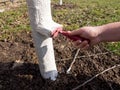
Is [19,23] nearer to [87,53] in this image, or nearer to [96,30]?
[87,53]

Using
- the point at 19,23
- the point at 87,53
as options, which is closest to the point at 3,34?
the point at 19,23

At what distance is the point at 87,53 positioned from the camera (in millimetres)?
3348

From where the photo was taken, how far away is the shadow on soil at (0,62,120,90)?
2.78 meters

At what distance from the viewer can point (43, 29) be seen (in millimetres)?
2504

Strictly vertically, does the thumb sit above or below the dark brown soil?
above

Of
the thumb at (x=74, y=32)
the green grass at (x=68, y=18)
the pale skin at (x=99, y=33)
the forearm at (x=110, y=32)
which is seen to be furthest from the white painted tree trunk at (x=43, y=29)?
the green grass at (x=68, y=18)

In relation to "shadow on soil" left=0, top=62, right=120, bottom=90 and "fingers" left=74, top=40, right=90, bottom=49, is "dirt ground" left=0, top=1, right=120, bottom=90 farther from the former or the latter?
"fingers" left=74, top=40, right=90, bottom=49

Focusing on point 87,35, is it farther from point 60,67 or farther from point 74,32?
point 60,67

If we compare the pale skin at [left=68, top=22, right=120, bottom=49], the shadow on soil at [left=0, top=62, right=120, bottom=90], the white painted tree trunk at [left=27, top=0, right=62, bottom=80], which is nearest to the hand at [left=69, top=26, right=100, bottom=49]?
the pale skin at [left=68, top=22, right=120, bottom=49]

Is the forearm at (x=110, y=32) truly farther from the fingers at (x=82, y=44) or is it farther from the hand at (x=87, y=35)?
the fingers at (x=82, y=44)

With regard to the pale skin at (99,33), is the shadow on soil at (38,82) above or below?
below

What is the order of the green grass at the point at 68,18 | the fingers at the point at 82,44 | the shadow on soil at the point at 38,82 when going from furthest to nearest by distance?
the green grass at the point at 68,18 < the shadow on soil at the point at 38,82 < the fingers at the point at 82,44

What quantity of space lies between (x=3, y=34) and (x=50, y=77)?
135cm

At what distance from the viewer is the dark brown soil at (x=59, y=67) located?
9.22 feet
